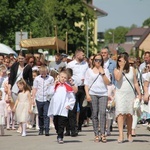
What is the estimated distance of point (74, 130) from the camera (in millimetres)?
18422

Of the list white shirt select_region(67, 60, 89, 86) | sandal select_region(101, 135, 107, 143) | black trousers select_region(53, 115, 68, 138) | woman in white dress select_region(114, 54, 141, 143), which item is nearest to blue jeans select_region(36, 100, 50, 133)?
white shirt select_region(67, 60, 89, 86)

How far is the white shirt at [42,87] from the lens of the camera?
62.7 ft

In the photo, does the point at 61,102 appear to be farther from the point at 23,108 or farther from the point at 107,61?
the point at 107,61

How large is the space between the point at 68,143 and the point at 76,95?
9.58 ft

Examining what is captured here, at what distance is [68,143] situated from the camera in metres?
16.7

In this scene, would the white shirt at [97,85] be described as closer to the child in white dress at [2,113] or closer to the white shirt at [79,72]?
the white shirt at [79,72]

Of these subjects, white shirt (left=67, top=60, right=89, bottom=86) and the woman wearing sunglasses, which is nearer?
the woman wearing sunglasses

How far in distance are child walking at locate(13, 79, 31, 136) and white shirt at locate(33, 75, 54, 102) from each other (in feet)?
0.88

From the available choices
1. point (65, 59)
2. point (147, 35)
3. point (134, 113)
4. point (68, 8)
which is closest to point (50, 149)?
point (134, 113)

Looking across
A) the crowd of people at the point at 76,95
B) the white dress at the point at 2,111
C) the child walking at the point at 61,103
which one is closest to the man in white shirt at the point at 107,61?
the crowd of people at the point at 76,95

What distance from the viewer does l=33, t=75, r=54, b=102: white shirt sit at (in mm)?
19109

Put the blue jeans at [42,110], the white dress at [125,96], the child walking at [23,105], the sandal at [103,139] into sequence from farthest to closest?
the blue jeans at [42,110] → the child walking at [23,105] → the sandal at [103,139] → the white dress at [125,96]

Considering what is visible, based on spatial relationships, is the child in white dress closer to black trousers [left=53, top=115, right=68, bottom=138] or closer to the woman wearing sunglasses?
black trousers [left=53, top=115, right=68, bottom=138]

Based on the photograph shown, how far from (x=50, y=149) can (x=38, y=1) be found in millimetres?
50576
